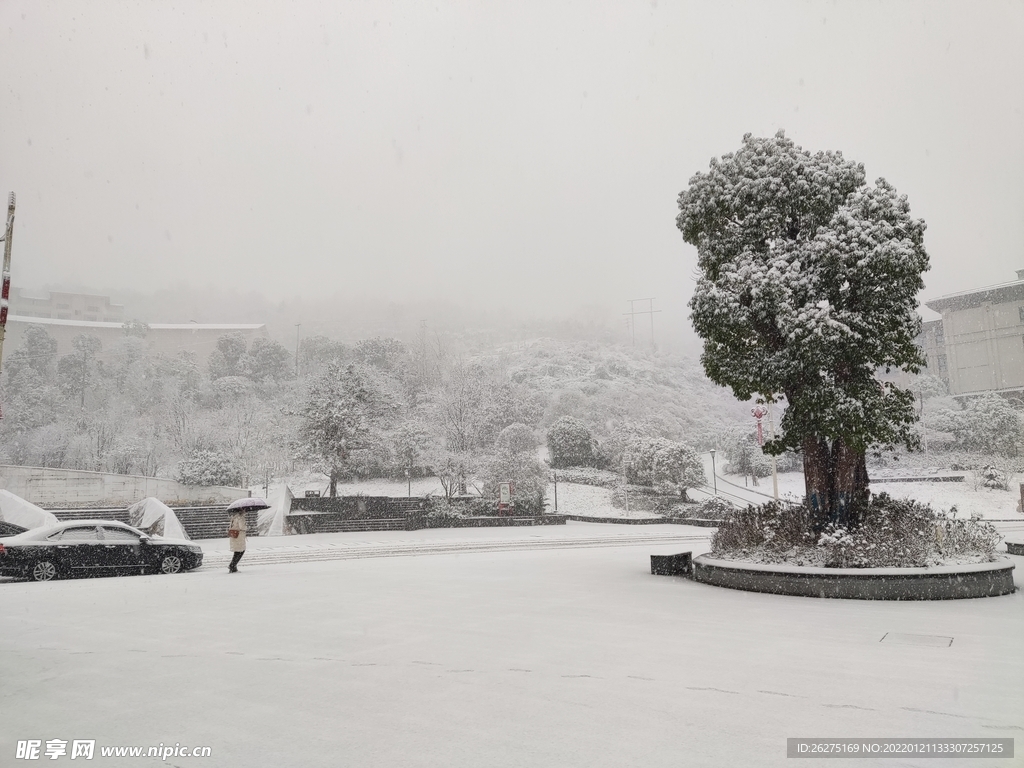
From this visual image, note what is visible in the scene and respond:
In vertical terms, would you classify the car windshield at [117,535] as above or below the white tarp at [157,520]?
above

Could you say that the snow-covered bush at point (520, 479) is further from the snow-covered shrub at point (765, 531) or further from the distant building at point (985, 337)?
the distant building at point (985, 337)

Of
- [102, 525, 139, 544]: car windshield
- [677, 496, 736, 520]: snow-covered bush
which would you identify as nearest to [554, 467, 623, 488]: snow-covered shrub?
[677, 496, 736, 520]: snow-covered bush

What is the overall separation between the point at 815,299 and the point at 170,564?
13.5 meters

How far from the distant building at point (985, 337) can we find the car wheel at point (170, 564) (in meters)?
45.7

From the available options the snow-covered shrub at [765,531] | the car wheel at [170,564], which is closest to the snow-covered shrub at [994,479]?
the snow-covered shrub at [765,531]

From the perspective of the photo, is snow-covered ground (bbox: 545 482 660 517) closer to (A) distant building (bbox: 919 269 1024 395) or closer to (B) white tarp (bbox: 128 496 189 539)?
(B) white tarp (bbox: 128 496 189 539)

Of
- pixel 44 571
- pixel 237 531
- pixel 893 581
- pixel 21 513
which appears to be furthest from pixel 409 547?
pixel 893 581

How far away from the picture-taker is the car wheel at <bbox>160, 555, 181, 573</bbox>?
13.6m

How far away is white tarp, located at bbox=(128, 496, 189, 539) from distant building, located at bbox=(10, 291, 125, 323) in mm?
55057

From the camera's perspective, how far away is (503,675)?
4.85 meters

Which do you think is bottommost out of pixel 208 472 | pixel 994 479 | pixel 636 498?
pixel 636 498

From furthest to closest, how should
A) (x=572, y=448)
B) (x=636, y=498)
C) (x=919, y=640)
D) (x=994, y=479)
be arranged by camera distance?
(x=572, y=448)
(x=636, y=498)
(x=994, y=479)
(x=919, y=640)

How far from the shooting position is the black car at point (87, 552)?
1219 centimetres

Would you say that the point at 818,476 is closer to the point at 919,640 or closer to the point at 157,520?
the point at 919,640
